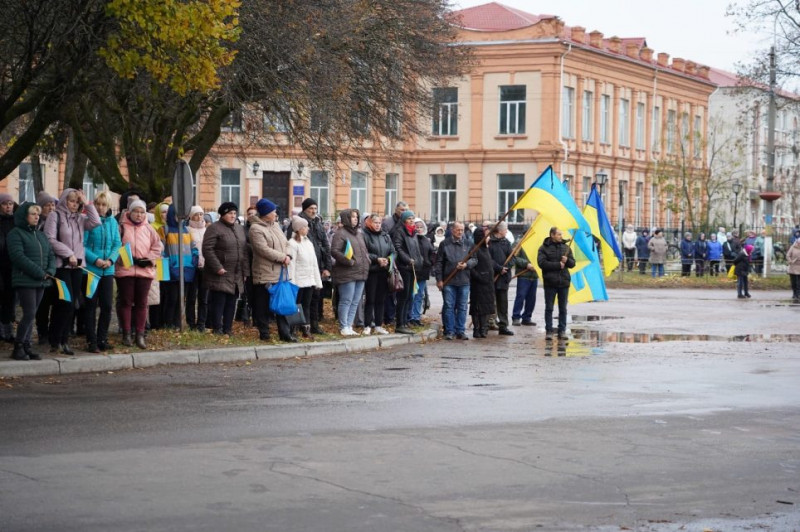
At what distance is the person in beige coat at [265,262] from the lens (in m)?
19.3

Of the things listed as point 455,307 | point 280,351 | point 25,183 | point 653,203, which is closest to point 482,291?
point 455,307

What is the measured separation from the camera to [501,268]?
24219 millimetres

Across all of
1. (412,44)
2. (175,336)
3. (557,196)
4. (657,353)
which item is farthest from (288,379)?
(412,44)

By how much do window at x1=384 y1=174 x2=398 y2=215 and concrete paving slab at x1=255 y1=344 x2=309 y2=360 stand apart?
5095 cm

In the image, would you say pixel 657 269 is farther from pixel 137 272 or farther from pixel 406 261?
pixel 137 272

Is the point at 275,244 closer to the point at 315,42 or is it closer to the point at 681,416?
the point at 315,42

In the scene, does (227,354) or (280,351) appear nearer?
(227,354)

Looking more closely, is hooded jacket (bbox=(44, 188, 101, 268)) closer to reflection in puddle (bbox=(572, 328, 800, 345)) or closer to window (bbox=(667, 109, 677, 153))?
reflection in puddle (bbox=(572, 328, 800, 345))

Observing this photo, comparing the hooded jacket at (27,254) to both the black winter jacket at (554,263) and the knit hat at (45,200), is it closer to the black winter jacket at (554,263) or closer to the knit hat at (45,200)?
the knit hat at (45,200)

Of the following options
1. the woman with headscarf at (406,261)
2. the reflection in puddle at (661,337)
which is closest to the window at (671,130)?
the reflection in puddle at (661,337)

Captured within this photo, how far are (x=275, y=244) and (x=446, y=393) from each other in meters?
6.26

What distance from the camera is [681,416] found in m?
12.3

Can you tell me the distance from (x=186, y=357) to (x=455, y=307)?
254 inches

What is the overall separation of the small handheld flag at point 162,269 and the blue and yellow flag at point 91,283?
2.39 m
